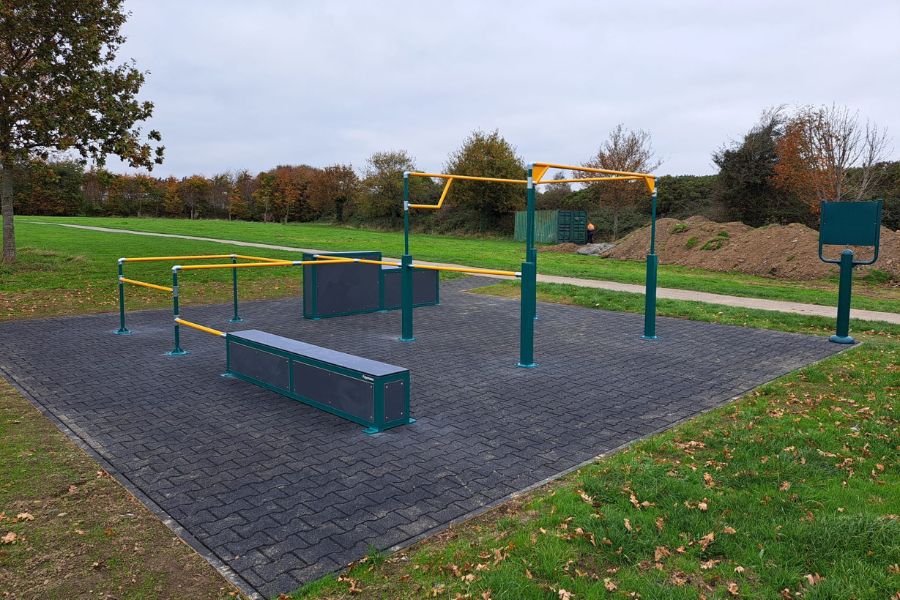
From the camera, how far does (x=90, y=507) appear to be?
14.4 ft

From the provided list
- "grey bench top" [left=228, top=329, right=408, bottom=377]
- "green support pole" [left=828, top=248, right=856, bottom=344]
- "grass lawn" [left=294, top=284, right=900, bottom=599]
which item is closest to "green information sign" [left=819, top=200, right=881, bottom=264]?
"green support pole" [left=828, top=248, right=856, bottom=344]

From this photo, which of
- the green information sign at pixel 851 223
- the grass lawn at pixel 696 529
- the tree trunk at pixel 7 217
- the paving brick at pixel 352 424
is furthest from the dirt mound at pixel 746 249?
the tree trunk at pixel 7 217

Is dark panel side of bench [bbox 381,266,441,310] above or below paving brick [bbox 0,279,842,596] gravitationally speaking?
above

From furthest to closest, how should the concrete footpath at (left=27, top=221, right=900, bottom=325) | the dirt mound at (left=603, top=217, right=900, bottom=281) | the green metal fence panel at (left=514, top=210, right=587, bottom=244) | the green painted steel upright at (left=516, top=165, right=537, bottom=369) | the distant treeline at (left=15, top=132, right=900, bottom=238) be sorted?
the green metal fence panel at (left=514, top=210, right=587, bottom=244), the distant treeline at (left=15, top=132, right=900, bottom=238), the dirt mound at (left=603, top=217, right=900, bottom=281), the concrete footpath at (left=27, top=221, right=900, bottom=325), the green painted steel upright at (left=516, top=165, right=537, bottom=369)

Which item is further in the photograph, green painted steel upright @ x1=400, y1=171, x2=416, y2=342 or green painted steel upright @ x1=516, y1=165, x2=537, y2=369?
green painted steel upright @ x1=400, y1=171, x2=416, y2=342

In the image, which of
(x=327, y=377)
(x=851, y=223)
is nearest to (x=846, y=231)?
(x=851, y=223)

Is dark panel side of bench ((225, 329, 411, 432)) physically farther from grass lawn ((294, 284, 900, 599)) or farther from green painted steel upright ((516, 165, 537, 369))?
green painted steel upright ((516, 165, 537, 369))

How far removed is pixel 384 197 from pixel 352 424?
4102 centimetres

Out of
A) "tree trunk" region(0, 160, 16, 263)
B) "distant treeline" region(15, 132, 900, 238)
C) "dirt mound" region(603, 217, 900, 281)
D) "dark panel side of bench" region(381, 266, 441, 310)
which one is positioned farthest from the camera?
"distant treeline" region(15, 132, 900, 238)

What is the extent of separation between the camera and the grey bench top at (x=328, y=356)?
6.06 meters

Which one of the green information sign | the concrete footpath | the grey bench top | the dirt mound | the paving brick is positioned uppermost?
the green information sign

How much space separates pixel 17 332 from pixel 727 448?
10195 millimetres

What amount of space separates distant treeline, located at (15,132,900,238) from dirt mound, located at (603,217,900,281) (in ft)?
19.0

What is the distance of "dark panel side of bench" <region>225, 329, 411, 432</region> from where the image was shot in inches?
234
